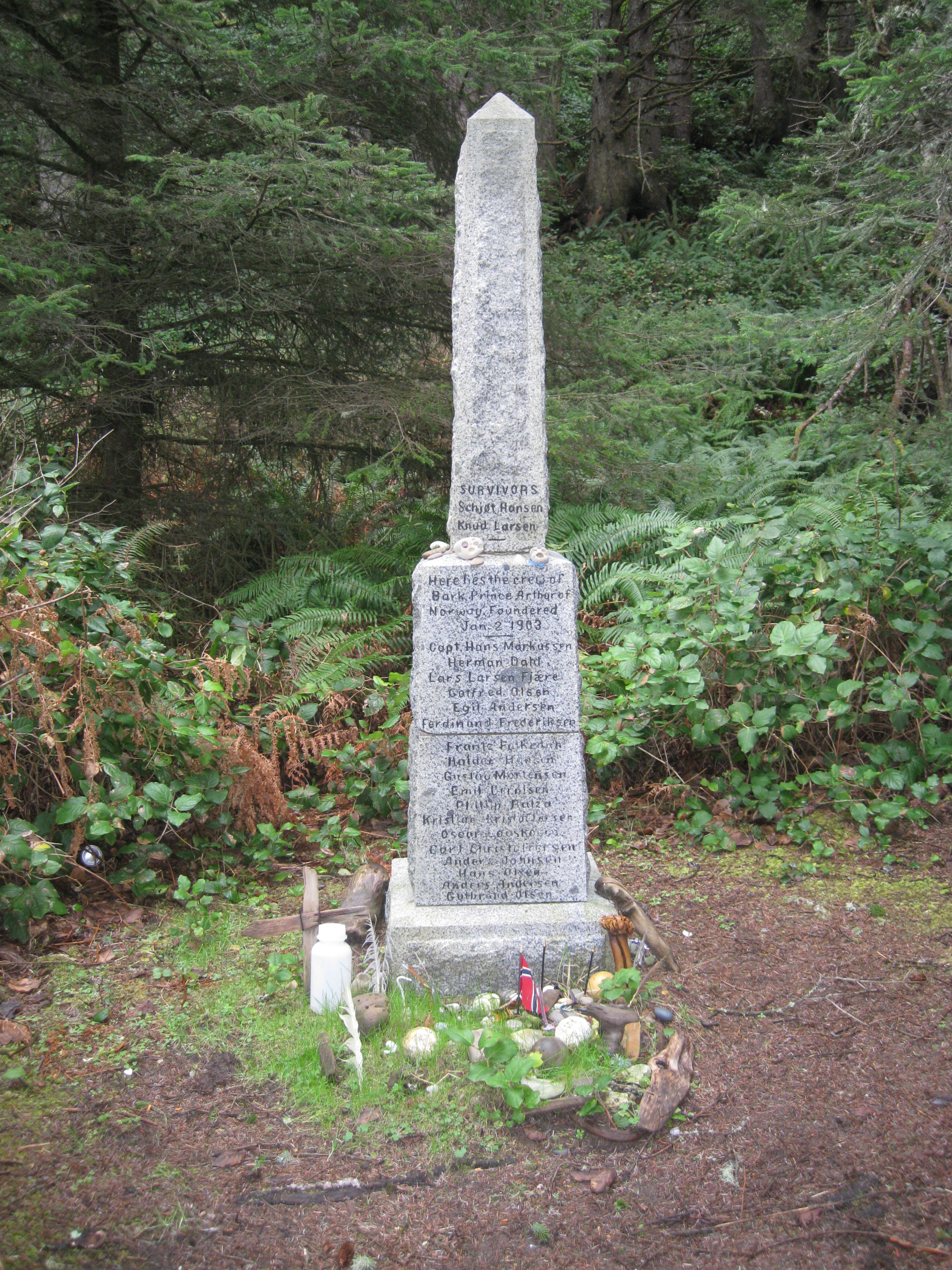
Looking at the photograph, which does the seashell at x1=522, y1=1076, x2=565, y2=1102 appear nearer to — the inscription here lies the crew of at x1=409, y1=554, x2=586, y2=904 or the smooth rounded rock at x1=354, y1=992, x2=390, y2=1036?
the smooth rounded rock at x1=354, y1=992, x2=390, y2=1036

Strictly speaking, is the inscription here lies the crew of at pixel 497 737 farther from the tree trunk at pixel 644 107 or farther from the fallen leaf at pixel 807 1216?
the tree trunk at pixel 644 107

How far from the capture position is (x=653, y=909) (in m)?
4.23

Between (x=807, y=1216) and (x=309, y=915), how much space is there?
2.01 m

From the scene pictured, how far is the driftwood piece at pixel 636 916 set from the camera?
365 cm

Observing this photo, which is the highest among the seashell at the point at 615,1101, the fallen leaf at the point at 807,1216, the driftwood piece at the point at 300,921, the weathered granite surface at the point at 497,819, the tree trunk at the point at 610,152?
the tree trunk at the point at 610,152

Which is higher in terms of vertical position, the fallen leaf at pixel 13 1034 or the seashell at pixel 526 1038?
the seashell at pixel 526 1038

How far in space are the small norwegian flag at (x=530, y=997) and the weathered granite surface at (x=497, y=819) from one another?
0.31 metres

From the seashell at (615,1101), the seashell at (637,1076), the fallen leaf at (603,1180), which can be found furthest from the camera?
the seashell at (637,1076)

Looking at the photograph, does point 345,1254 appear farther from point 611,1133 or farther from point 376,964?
point 376,964

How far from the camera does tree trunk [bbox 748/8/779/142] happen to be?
17.3m

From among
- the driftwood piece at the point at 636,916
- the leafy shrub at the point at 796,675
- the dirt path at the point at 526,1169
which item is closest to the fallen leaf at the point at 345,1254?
the dirt path at the point at 526,1169

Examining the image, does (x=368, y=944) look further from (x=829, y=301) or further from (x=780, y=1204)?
(x=829, y=301)

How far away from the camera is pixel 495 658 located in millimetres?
3477

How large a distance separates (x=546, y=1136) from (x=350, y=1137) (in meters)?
0.57
